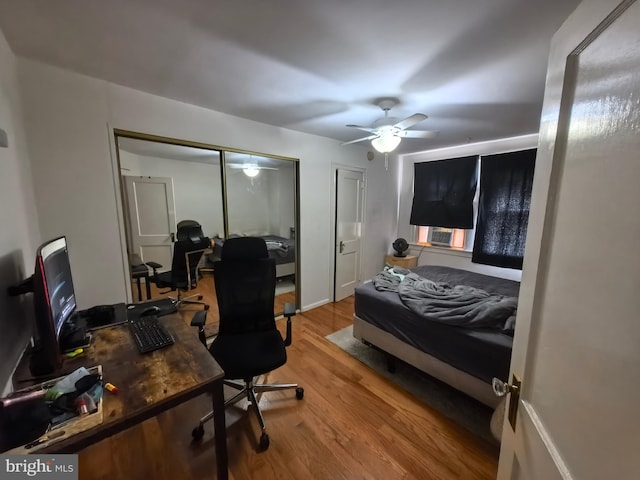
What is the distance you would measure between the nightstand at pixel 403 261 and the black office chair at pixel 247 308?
3017 mm

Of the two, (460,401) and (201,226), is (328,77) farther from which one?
(460,401)

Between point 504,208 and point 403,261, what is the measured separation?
5.54 feet

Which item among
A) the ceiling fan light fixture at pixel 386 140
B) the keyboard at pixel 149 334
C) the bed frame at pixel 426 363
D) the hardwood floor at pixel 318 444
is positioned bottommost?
the hardwood floor at pixel 318 444

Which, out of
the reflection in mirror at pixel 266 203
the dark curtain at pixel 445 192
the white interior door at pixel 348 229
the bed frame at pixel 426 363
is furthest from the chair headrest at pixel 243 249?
the dark curtain at pixel 445 192

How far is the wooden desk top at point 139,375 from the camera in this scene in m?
0.87

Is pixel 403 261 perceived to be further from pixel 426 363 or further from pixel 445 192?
pixel 426 363

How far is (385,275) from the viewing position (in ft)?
9.23

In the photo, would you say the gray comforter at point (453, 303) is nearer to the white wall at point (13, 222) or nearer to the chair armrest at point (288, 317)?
the chair armrest at point (288, 317)

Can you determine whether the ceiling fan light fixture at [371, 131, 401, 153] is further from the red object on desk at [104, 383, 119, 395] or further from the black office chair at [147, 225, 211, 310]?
the red object on desk at [104, 383, 119, 395]

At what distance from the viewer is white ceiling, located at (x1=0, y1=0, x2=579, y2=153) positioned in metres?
1.21

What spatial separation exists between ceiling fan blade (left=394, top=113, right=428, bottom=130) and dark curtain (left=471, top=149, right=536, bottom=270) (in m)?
2.32

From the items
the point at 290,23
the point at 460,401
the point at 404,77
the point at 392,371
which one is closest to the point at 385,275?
Answer: the point at 392,371

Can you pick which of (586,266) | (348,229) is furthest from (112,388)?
(348,229)

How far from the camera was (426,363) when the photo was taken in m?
2.04
